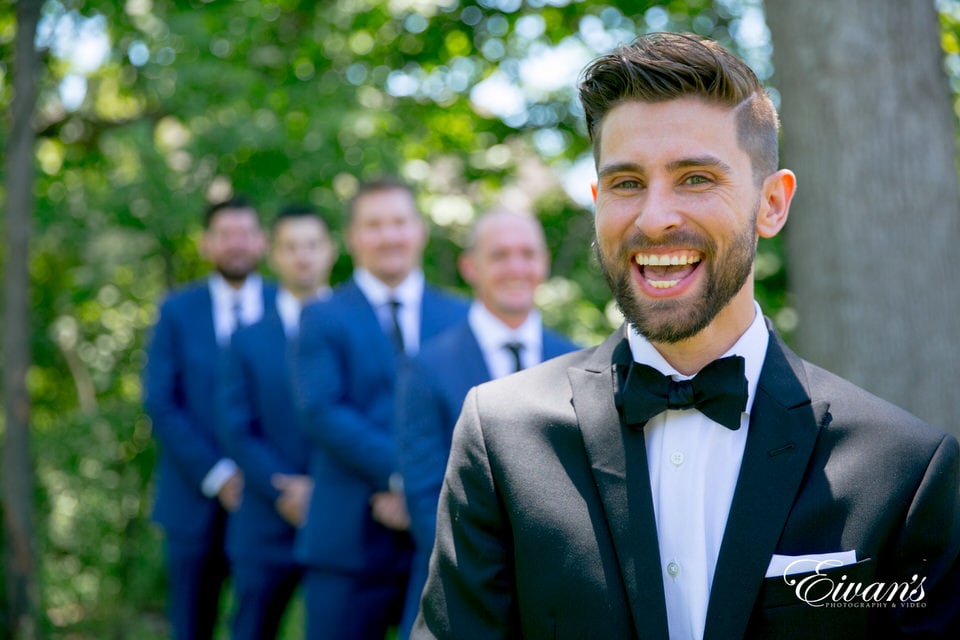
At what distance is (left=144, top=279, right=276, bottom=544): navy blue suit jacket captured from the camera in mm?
5984

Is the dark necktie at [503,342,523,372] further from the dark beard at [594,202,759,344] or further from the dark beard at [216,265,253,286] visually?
the dark beard at [216,265,253,286]

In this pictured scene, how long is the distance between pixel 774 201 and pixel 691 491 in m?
0.61

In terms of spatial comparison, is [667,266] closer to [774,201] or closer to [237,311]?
[774,201]

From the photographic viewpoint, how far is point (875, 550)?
1.95m

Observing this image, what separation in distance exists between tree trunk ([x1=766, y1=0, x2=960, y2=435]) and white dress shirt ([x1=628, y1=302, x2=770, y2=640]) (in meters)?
2.18

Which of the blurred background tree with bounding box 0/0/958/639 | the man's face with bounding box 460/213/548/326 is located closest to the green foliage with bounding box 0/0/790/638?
the blurred background tree with bounding box 0/0/958/639

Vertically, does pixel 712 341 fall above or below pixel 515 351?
above

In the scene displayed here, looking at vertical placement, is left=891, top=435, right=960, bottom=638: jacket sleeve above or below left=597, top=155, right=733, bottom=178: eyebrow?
below

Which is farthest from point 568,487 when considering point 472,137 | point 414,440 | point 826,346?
point 472,137

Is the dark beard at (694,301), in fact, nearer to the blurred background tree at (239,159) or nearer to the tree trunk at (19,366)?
the tree trunk at (19,366)

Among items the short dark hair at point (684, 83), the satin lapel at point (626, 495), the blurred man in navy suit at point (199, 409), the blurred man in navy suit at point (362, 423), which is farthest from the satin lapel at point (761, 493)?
the blurred man in navy suit at point (199, 409)

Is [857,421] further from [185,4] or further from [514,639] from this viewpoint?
[185,4]

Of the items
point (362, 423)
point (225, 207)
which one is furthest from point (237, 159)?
point (362, 423)

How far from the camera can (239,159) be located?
7695mm
